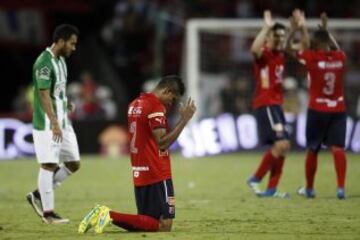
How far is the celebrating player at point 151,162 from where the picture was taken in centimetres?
1005

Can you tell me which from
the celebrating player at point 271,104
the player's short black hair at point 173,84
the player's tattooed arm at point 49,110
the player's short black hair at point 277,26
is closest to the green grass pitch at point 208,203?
the celebrating player at point 271,104

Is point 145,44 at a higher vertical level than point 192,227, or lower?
higher

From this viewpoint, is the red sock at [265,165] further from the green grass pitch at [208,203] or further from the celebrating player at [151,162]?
the celebrating player at [151,162]

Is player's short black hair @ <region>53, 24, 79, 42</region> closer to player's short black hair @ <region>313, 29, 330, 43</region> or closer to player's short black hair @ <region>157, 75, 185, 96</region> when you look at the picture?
player's short black hair @ <region>157, 75, 185, 96</region>

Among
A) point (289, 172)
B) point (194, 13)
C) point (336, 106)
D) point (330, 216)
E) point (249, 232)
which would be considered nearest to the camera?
point (249, 232)

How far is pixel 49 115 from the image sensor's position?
11500 millimetres

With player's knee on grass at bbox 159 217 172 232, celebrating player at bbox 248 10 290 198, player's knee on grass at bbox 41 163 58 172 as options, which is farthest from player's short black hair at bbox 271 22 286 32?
player's knee on grass at bbox 159 217 172 232

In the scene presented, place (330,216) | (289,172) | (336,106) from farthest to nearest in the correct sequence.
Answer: (289,172) → (336,106) → (330,216)

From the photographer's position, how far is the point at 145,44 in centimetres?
2906

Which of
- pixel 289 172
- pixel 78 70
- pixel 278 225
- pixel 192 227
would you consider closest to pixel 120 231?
pixel 192 227

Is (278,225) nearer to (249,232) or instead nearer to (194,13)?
(249,232)

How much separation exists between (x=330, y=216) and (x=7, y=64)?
20.0m

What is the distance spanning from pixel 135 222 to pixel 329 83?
4977mm

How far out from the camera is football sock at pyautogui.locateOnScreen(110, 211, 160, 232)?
995 centimetres
